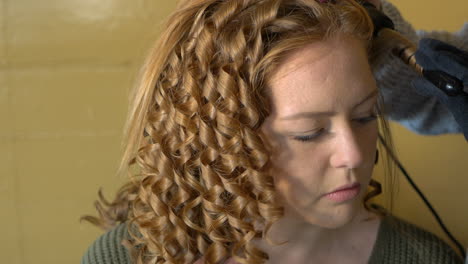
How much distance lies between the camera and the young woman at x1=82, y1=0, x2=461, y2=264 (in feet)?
2.81

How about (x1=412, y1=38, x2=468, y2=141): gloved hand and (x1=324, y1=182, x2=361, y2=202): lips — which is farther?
(x1=324, y1=182, x2=361, y2=202): lips

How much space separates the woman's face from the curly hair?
0.02 metres

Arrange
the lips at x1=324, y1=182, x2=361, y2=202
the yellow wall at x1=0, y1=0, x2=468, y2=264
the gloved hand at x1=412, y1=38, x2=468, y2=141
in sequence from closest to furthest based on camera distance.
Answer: the gloved hand at x1=412, y1=38, x2=468, y2=141
the lips at x1=324, y1=182, x2=361, y2=202
the yellow wall at x1=0, y1=0, x2=468, y2=264

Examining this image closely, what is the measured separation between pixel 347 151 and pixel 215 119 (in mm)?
206

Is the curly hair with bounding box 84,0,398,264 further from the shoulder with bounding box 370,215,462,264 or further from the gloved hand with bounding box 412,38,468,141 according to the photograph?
the shoulder with bounding box 370,215,462,264

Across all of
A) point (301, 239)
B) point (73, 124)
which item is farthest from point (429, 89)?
point (73, 124)

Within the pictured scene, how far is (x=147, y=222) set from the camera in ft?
3.10

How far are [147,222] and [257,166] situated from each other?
218 mm

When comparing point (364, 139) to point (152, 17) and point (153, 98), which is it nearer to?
point (153, 98)

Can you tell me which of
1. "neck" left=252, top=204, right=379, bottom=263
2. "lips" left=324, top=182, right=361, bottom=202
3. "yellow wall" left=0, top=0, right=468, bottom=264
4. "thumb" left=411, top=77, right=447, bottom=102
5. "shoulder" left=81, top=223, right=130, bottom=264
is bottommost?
"neck" left=252, top=204, right=379, bottom=263

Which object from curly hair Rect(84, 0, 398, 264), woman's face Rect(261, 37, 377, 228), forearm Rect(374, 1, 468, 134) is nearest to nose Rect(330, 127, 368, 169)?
woman's face Rect(261, 37, 377, 228)

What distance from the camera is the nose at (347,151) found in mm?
860

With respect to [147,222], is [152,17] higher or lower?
higher

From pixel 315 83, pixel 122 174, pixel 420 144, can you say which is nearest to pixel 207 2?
pixel 315 83
